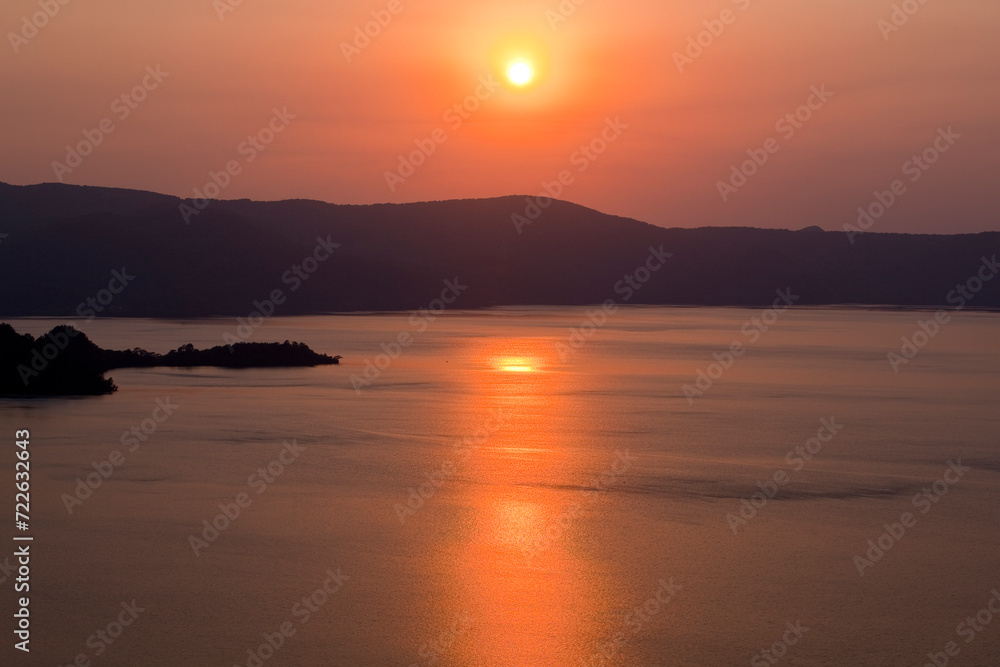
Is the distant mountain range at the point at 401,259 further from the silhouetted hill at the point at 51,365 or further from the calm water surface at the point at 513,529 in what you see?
the calm water surface at the point at 513,529

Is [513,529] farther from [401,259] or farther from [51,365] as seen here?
[401,259]

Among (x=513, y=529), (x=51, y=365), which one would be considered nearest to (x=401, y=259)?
(x=51, y=365)

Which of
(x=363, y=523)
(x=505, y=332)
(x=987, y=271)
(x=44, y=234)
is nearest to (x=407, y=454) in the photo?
(x=363, y=523)

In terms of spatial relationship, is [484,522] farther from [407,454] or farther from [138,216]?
[138,216]

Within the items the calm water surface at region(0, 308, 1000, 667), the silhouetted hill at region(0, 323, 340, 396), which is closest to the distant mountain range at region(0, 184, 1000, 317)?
the silhouetted hill at region(0, 323, 340, 396)

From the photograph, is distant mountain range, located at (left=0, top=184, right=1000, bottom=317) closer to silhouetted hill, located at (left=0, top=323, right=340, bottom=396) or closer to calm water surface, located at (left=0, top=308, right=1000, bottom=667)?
silhouetted hill, located at (left=0, top=323, right=340, bottom=396)
